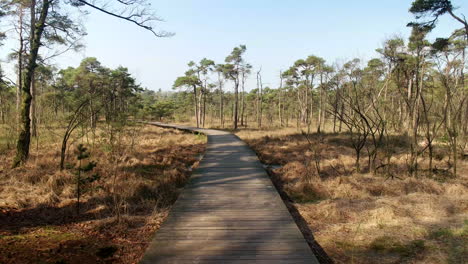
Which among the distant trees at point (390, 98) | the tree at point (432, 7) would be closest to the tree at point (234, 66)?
the distant trees at point (390, 98)

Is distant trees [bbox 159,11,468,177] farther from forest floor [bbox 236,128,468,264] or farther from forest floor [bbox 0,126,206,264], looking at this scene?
forest floor [bbox 0,126,206,264]

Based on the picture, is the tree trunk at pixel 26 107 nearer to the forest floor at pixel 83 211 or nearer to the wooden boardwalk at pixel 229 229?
the forest floor at pixel 83 211

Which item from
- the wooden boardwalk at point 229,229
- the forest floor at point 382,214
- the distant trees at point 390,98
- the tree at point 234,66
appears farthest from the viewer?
the tree at point 234,66

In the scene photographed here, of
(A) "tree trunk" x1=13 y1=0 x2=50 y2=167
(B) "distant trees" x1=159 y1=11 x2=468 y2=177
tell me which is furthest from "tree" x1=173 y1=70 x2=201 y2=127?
(A) "tree trunk" x1=13 y1=0 x2=50 y2=167

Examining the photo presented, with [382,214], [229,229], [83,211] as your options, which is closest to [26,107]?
[83,211]

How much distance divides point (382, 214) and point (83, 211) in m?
5.78

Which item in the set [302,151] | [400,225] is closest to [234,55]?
[302,151]

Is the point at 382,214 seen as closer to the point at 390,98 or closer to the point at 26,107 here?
the point at 26,107

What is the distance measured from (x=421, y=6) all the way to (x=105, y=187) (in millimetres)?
14160

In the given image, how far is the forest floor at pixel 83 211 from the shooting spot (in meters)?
3.61

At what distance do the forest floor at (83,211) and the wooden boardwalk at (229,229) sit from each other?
50cm

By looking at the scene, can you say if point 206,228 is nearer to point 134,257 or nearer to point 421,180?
point 134,257

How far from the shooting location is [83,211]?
211 inches

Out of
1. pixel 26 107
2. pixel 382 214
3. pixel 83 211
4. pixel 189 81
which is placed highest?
pixel 189 81
